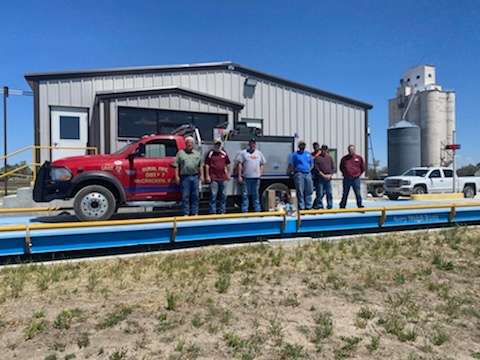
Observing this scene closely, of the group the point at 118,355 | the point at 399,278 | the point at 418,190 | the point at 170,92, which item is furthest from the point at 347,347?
the point at 418,190

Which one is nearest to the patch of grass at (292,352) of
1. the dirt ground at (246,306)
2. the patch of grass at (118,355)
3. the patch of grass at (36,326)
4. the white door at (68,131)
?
the dirt ground at (246,306)

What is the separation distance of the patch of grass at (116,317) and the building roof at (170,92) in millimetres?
9668

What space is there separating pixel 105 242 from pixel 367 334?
3900 millimetres

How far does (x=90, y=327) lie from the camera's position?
3695mm

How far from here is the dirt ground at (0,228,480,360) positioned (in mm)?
3430

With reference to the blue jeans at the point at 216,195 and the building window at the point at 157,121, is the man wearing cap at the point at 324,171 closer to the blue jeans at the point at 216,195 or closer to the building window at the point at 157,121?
the blue jeans at the point at 216,195

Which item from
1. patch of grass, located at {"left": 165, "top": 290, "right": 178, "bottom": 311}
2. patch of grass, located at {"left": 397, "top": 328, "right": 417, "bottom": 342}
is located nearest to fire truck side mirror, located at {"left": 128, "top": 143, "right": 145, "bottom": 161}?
patch of grass, located at {"left": 165, "top": 290, "right": 178, "bottom": 311}

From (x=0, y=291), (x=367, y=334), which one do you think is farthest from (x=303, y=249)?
(x=0, y=291)

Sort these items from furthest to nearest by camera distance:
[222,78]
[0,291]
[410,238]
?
[222,78] < [410,238] < [0,291]

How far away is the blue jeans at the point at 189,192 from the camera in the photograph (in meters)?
7.23

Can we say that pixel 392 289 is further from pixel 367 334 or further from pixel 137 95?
pixel 137 95

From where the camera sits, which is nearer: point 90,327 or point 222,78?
point 90,327

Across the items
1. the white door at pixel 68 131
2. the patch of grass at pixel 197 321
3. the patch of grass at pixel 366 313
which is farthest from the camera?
the white door at pixel 68 131

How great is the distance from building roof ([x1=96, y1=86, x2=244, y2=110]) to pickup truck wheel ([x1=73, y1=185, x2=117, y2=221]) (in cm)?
593
